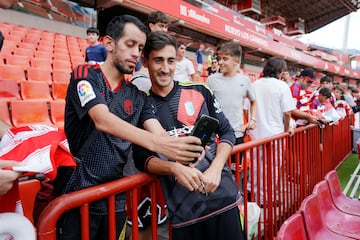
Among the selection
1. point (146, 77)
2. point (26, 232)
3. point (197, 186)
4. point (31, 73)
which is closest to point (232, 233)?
point (197, 186)

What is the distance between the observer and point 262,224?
2.35 metres

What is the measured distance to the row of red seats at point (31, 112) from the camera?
3326 mm

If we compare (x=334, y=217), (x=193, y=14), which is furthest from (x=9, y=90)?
(x=193, y=14)

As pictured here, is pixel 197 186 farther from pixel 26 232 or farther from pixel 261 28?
pixel 261 28

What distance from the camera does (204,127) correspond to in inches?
44.6

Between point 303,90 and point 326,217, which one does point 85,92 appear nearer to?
point 326,217

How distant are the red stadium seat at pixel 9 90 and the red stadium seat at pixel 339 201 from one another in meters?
3.67

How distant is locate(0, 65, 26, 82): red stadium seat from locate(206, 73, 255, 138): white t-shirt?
9.86 feet

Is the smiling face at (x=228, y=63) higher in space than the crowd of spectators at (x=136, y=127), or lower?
higher

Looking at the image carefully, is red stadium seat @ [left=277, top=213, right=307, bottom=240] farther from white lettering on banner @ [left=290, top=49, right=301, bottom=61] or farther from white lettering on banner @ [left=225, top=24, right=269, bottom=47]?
white lettering on banner @ [left=290, top=49, right=301, bottom=61]

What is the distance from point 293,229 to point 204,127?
665 mm

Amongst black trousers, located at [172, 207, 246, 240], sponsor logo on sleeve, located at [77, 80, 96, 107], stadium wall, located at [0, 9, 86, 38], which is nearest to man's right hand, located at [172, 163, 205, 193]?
black trousers, located at [172, 207, 246, 240]

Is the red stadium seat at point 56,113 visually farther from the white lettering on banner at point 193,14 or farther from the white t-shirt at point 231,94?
the white lettering on banner at point 193,14

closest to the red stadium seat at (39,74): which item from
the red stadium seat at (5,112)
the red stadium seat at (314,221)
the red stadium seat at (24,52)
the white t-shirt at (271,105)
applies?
the red stadium seat at (5,112)
